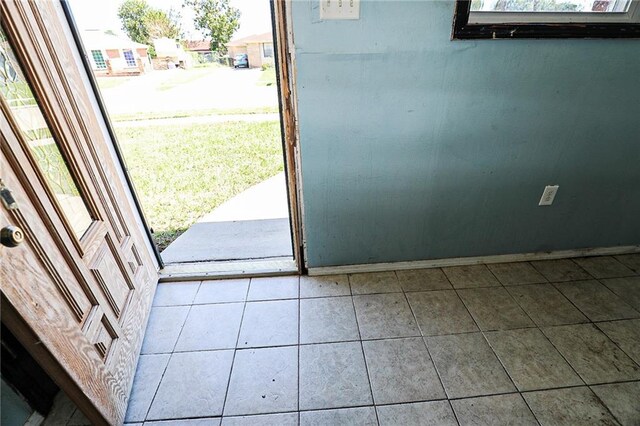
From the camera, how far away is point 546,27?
1.27 m

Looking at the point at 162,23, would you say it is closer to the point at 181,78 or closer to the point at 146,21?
the point at 146,21

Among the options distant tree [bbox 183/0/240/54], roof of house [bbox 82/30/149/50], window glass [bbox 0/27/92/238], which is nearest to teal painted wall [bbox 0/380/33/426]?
window glass [bbox 0/27/92/238]

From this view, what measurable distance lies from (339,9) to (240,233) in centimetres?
167

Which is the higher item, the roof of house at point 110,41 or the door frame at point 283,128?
the roof of house at point 110,41

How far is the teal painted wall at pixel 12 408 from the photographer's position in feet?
3.28

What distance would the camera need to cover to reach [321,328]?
1.46 m

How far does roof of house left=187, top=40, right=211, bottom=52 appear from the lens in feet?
12.9

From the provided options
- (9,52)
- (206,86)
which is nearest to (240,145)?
(206,86)

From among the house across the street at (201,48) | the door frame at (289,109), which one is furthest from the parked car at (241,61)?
the door frame at (289,109)

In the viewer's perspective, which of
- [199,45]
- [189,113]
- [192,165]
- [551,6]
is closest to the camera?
[551,6]

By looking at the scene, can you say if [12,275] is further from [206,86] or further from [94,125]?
[206,86]

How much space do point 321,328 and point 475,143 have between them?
4.08 ft

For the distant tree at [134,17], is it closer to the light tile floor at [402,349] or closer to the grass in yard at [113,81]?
the grass in yard at [113,81]

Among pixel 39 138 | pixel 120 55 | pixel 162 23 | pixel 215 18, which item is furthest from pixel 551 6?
pixel 120 55
